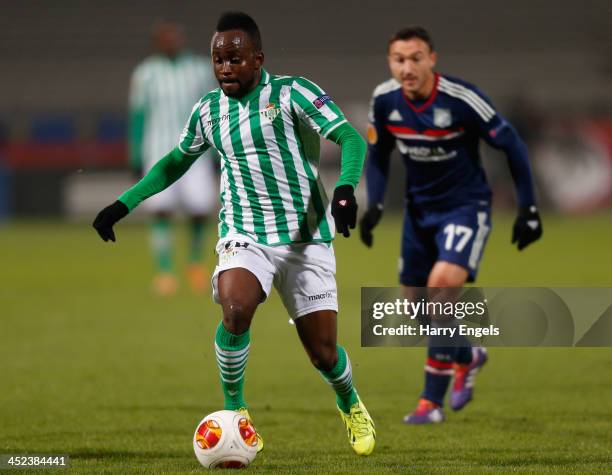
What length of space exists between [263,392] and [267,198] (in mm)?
2096

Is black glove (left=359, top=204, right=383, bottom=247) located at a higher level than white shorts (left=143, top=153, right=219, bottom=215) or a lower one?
higher

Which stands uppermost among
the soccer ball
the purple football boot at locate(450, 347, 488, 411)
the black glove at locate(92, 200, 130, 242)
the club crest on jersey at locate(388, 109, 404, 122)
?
the club crest on jersey at locate(388, 109, 404, 122)

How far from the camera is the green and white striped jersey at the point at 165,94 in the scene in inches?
444

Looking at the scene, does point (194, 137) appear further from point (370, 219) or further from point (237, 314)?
point (370, 219)

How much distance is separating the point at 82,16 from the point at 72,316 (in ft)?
61.1

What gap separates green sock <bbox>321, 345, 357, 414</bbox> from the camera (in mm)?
4852

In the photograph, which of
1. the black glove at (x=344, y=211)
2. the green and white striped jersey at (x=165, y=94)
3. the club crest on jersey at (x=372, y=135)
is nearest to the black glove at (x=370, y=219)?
the club crest on jersey at (x=372, y=135)

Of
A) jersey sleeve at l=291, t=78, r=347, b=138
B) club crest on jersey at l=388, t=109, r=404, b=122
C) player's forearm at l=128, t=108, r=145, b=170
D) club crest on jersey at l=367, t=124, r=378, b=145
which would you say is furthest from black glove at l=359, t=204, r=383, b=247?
player's forearm at l=128, t=108, r=145, b=170

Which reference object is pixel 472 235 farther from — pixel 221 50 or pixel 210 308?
pixel 210 308

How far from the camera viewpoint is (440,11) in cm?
2667

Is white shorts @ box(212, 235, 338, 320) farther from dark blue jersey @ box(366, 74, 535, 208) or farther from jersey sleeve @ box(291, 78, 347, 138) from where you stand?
dark blue jersey @ box(366, 74, 535, 208)

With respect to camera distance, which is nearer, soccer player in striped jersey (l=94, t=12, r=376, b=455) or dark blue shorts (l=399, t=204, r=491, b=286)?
soccer player in striped jersey (l=94, t=12, r=376, b=455)

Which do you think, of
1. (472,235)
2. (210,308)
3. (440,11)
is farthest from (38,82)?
(472,235)

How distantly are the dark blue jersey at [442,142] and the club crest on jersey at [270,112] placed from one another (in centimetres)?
138
